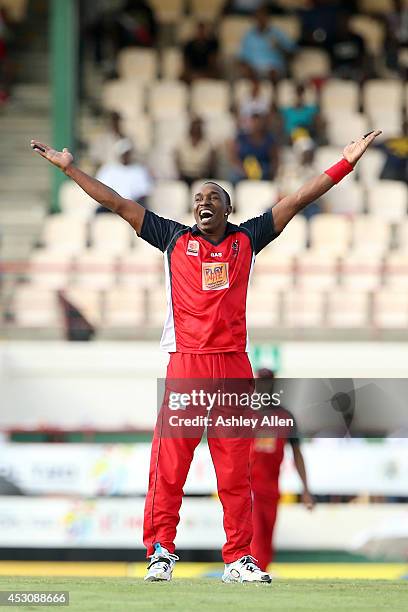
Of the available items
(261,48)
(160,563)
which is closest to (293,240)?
(261,48)

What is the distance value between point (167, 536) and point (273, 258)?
8970 mm

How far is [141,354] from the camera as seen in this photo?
15.5 metres

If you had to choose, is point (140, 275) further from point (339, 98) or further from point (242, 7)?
point (242, 7)

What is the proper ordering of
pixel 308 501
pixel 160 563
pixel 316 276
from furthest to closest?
pixel 316 276, pixel 308 501, pixel 160 563

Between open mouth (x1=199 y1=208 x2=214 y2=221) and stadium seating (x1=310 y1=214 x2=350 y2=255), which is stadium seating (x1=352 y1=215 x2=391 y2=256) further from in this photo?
open mouth (x1=199 y1=208 x2=214 y2=221)

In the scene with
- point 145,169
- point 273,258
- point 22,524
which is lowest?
point 22,524

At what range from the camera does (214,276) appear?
770 cm

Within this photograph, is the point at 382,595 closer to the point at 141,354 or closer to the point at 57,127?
the point at 141,354

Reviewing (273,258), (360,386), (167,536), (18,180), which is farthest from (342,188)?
(167,536)

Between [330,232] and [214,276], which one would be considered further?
[330,232]

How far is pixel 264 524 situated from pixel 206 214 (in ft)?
15.2

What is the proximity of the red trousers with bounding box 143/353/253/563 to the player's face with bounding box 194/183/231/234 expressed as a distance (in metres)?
0.67

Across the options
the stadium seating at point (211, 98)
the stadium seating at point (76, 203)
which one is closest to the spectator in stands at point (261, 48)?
the stadium seating at point (211, 98)

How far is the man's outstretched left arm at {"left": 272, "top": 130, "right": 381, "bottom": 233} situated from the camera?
7781 millimetres
